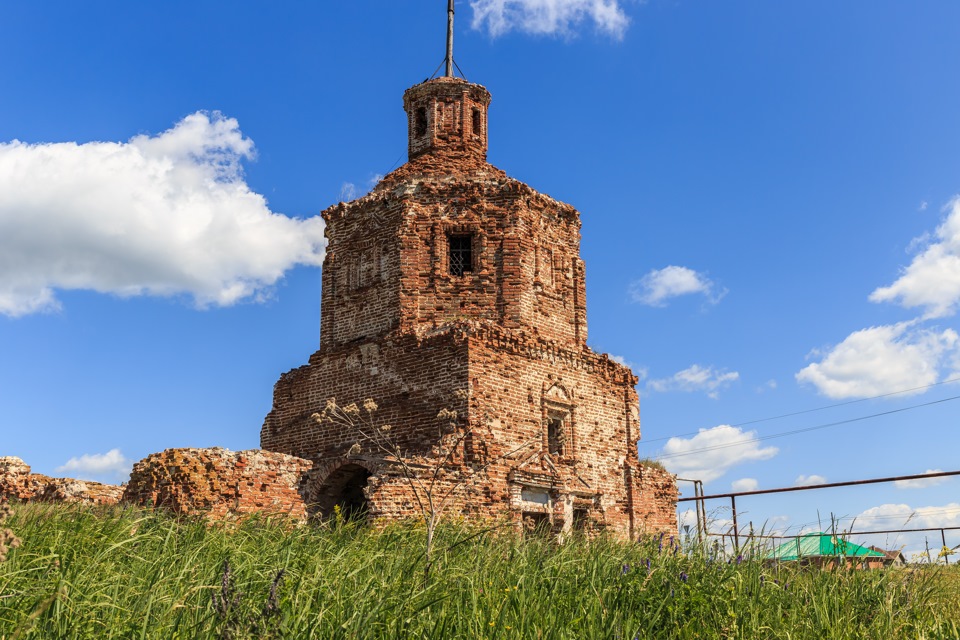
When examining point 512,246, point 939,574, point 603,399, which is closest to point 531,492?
point 603,399

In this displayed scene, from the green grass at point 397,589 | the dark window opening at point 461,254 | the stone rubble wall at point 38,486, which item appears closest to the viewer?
the green grass at point 397,589

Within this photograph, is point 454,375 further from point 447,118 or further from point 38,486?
point 38,486

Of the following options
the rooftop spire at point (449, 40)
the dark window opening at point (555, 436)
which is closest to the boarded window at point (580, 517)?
the dark window opening at point (555, 436)

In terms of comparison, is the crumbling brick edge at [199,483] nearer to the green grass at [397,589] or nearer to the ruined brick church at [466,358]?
the ruined brick church at [466,358]

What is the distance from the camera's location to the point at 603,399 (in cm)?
1809

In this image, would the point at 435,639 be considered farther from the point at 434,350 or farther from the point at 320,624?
the point at 434,350

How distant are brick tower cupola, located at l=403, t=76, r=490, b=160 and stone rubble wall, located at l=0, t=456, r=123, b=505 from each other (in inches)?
383

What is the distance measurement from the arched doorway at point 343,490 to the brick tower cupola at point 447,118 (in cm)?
739

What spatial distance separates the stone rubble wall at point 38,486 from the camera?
15.0 meters

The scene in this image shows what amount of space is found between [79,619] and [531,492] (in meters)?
12.1

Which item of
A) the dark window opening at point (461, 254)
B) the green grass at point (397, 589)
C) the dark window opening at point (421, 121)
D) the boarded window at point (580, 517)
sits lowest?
the green grass at point (397, 589)

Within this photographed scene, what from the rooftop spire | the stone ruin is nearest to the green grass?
the stone ruin

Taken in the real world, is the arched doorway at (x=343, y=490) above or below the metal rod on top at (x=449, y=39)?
below

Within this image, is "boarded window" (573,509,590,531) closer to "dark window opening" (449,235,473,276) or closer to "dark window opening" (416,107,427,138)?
"dark window opening" (449,235,473,276)
